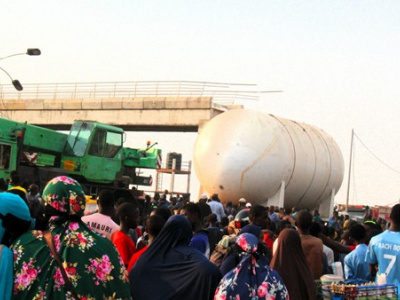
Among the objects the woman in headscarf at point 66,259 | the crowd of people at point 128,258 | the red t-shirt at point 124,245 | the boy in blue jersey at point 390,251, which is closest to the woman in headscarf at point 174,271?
the crowd of people at point 128,258

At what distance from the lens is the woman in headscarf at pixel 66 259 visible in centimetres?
390

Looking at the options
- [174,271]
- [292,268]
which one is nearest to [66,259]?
[174,271]

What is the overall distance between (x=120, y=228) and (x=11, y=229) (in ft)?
9.86

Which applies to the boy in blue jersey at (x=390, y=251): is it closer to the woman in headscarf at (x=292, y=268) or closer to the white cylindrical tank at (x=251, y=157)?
the woman in headscarf at (x=292, y=268)

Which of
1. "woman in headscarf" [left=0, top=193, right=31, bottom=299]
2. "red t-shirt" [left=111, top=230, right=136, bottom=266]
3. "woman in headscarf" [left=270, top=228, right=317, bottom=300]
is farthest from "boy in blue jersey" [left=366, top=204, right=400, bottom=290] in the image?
"woman in headscarf" [left=0, top=193, right=31, bottom=299]

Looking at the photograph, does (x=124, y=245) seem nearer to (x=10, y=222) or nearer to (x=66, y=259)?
(x=10, y=222)

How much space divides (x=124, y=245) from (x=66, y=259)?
278cm

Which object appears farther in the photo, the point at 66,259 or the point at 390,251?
the point at 390,251

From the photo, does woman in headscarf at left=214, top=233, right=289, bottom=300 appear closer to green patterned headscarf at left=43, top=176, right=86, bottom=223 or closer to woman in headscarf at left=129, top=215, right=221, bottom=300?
woman in headscarf at left=129, top=215, right=221, bottom=300

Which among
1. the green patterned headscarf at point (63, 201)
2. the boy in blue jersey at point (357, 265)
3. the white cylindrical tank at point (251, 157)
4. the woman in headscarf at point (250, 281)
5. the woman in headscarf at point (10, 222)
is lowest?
the boy in blue jersey at point (357, 265)

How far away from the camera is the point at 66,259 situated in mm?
3914

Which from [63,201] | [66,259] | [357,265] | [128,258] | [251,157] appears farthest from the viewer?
[251,157]

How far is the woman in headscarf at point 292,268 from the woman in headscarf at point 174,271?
1143mm

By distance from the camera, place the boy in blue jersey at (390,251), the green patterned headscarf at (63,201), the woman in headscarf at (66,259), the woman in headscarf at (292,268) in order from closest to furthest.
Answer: the woman in headscarf at (66,259), the green patterned headscarf at (63,201), the woman in headscarf at (292,268), the boy in blue jersey at (390,251)
